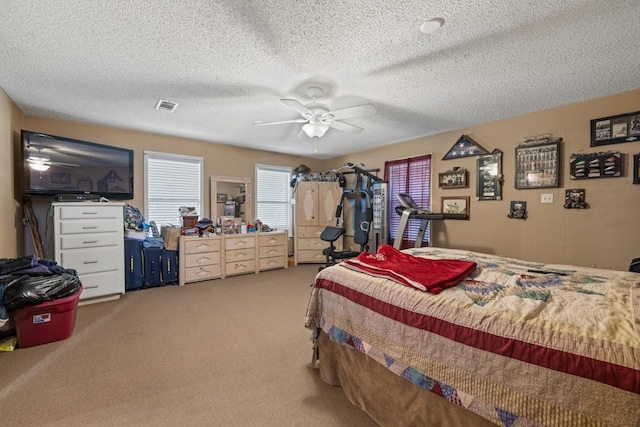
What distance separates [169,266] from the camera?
3893 mm

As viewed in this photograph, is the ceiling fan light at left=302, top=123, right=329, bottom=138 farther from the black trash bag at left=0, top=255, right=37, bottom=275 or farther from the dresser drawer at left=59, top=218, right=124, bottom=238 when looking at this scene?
the black trash bag at left=0, top=255, right=37, bottom=275

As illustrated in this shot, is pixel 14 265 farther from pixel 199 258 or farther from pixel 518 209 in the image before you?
pixel 518 209

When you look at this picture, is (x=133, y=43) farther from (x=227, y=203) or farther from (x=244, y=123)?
(x=227, y=203)

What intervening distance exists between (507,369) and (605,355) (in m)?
0.27

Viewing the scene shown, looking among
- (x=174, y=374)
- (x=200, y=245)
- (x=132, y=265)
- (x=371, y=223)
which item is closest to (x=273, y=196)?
(x=200, y=245)

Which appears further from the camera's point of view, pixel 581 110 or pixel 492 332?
pixel 581 110

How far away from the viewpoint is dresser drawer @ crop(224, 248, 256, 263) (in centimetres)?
436

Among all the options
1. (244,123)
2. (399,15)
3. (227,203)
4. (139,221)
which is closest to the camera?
(399,15)

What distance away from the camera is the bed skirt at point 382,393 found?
1.10 m

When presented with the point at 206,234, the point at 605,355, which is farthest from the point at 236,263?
the point at 605,355

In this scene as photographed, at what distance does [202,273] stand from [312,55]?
3522 millimetres

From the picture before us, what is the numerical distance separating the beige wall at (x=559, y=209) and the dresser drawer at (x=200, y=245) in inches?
142

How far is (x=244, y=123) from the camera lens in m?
3.58

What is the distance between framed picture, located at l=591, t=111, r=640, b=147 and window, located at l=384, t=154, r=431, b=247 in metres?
1.84
